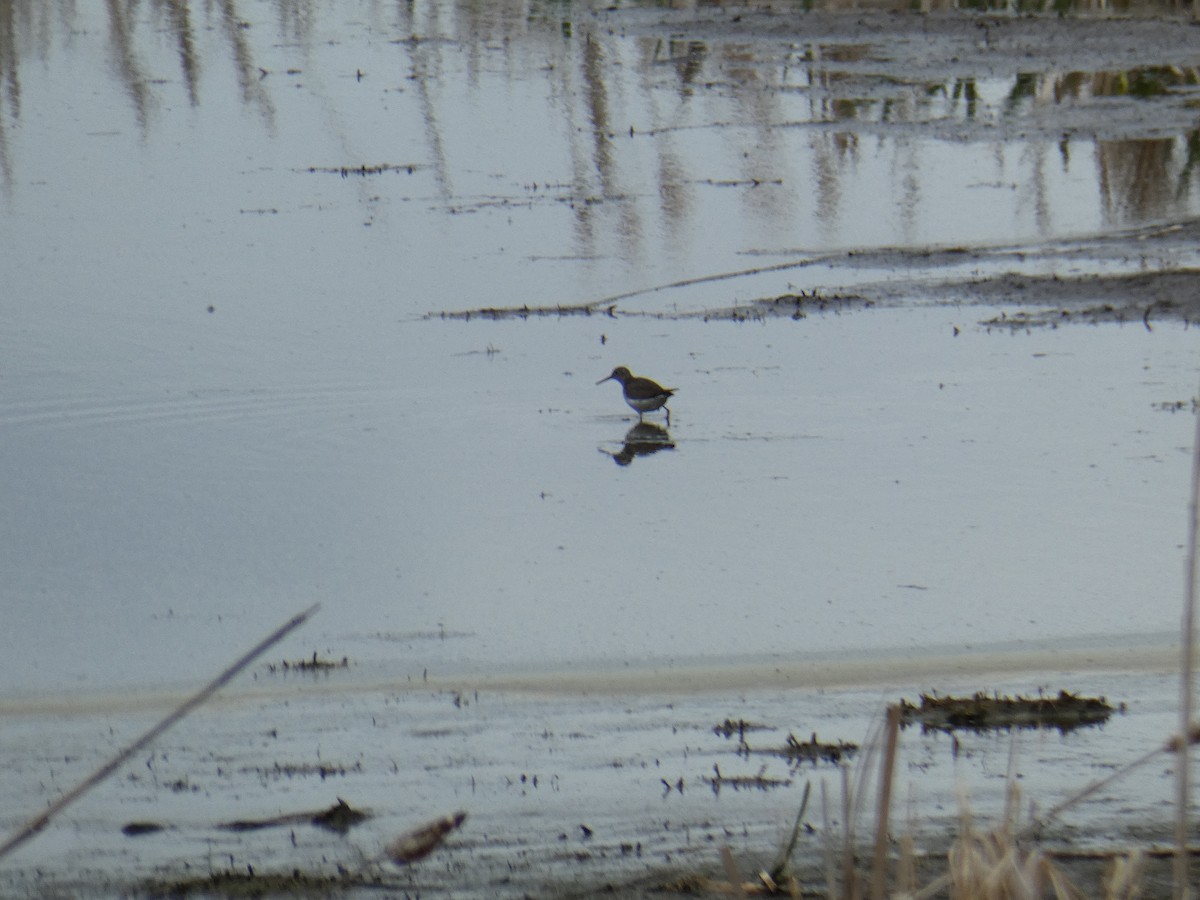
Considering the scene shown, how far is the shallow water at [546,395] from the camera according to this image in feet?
18.1

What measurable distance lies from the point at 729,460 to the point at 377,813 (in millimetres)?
2944

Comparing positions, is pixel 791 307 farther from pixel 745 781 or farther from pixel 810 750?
pixel 745 781

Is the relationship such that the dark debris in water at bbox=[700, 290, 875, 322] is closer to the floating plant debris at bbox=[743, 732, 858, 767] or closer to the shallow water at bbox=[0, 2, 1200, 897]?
the shallow water at bbox=[0, 2, 1200, 897]

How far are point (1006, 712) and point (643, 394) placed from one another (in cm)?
282

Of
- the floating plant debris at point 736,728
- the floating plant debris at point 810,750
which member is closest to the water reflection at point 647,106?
the floating plant debris at point 736,728

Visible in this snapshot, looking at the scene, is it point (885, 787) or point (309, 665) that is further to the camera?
point (309, 665)

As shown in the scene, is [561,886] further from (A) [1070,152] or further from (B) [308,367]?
(A) [1070,152]

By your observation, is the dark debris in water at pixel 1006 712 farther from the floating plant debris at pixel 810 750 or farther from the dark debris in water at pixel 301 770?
the dark debris in water at pixel 301 770

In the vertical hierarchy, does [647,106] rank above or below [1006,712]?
above

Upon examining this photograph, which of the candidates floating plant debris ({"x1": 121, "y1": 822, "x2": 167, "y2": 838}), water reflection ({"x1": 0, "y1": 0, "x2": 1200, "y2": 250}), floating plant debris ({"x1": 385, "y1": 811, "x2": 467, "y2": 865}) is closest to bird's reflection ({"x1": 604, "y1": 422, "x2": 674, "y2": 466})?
water reflection ({"x1": 0, "y1": 0, "x2": 1200, "y2": 250})

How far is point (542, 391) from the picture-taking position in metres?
7.79

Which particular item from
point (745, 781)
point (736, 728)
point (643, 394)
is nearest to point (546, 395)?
point (643, 394)

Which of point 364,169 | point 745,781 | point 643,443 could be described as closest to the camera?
point 745,781

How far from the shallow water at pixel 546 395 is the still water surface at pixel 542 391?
0.02 meters
